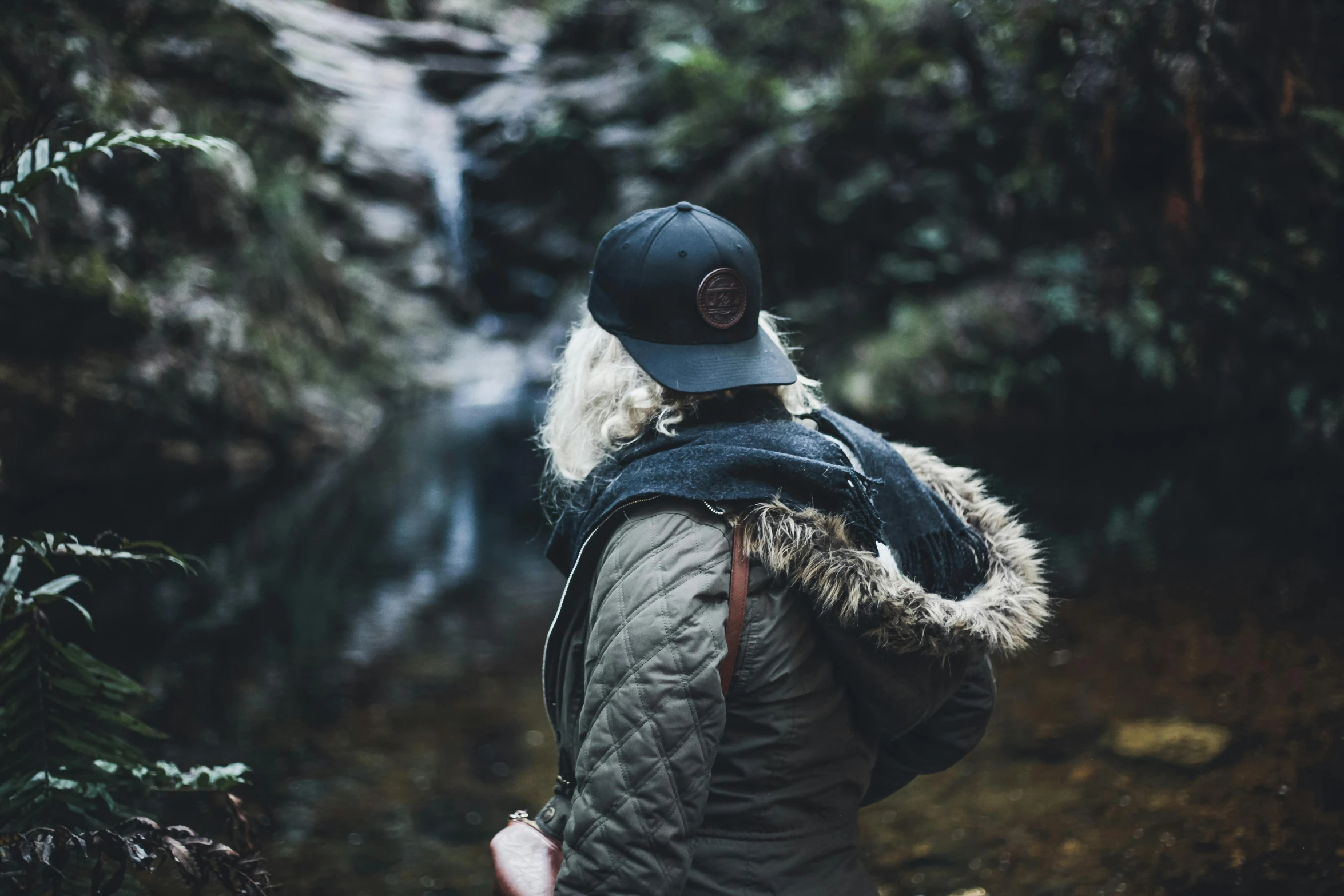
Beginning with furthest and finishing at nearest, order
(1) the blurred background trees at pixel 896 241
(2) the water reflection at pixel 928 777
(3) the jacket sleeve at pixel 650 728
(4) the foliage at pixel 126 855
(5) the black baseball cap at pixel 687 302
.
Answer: (1) the blurred background trees at pixel 896 241
(2) the water reflection at pixel 928 777
(4) the foliage at pixel 126 855
(5) the black baseball cap at pixel 687 302
(3) the jacket sleeve at pixel 650 728

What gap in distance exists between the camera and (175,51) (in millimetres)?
12242

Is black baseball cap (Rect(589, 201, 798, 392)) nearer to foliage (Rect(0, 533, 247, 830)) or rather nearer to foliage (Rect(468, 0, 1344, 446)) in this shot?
foliage (Rect(0, 533, 247, 830))

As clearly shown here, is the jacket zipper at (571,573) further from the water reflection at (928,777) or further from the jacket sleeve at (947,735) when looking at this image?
the water reflection at (928,777)

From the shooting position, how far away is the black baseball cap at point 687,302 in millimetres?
1681

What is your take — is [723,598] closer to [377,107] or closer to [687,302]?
[687,302]

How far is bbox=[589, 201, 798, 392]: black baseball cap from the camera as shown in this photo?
1.68m

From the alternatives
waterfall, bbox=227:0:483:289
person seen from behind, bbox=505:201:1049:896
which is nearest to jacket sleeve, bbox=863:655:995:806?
person seen from behind, bbox=505:201:1049:896

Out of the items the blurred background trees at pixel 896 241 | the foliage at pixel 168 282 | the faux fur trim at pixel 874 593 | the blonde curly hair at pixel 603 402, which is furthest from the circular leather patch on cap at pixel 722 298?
the blurred background trees at pixel 896 241

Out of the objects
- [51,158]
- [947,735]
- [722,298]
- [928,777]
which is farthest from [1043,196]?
[51,158]

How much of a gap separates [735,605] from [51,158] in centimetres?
201

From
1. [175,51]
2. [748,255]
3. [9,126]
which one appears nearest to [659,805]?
[748,255]

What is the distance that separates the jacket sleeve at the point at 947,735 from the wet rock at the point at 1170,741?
223 cm

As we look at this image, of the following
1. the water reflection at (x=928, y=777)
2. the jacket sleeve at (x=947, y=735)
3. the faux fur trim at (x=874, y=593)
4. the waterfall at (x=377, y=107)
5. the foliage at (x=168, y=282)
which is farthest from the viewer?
the waterfall at (x=377, y=107)

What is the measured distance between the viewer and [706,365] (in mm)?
1687
